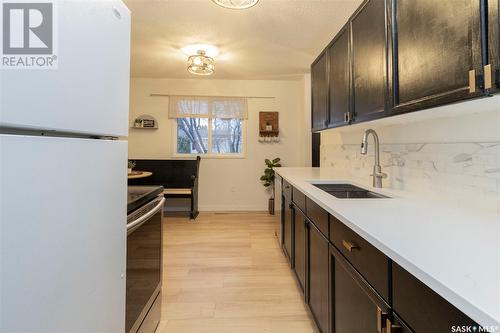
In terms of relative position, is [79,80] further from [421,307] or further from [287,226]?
[287,226]

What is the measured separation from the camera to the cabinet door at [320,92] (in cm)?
220

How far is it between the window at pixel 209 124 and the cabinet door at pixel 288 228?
8.14 ft

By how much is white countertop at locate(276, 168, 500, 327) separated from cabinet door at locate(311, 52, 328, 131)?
1.22 metres

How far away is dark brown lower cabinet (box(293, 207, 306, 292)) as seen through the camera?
1.75 meters

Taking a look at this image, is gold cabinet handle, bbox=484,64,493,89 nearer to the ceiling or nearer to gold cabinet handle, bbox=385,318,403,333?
gold cabinet handle, bbox=385,318,403,333

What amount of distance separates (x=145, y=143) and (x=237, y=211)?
2.21 metres

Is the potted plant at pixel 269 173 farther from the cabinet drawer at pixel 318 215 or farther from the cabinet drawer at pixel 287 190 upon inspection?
the cabinet drawer at pixel 318 215

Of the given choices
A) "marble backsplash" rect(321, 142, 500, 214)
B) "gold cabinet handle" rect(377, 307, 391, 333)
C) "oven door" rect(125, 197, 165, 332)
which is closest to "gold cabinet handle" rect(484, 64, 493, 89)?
"marble backsplash" rect(321, 142, 500, 214)

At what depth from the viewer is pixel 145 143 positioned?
4738 millimetres

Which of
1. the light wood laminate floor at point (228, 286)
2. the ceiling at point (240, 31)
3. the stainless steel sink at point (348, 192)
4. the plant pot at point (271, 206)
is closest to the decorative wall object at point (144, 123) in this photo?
the ceiling at point (240, 31)

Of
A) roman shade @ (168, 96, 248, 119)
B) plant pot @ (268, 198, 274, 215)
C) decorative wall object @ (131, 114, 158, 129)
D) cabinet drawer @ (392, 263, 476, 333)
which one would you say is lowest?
plant pot @ (268, 198, 274, 215)

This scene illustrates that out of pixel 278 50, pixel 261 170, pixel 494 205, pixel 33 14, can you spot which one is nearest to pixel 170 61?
pixel 278 50

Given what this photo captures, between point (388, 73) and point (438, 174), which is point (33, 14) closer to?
point (388, 73)

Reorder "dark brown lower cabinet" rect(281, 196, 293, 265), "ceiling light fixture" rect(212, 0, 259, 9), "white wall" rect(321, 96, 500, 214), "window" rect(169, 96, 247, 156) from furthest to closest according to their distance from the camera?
"window" rect(169, 96, 247, 156) → "dark brown lower cabinet" rect(281, 196, 293, 265) → "ceiling light fixture" rect(212, 0, 259, 9) → "white wall" rect(321, 96, 500, 214)
